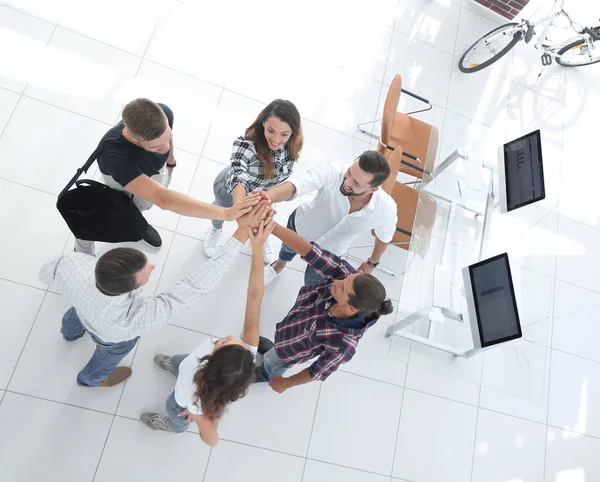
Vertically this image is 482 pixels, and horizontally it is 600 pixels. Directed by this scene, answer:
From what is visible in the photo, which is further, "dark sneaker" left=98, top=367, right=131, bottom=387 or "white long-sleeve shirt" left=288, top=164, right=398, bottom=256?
"dark sneaker" left=98, top=367, right=131, bottom=387

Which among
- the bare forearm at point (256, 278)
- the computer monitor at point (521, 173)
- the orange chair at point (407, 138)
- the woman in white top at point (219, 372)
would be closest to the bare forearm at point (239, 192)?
the woman in white top at point (219, 372)

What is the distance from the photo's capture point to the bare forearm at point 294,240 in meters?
2.36

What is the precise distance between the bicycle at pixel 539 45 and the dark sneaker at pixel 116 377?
4.29 m

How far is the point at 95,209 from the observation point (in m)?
2.27

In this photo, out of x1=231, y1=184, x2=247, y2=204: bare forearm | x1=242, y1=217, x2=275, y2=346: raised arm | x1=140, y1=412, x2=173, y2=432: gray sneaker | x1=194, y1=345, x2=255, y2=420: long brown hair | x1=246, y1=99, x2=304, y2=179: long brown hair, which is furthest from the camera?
x1=140, y1=412, x2=173, y2=432: gray sneaker

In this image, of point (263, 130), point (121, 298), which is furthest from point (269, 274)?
point (121, 298)

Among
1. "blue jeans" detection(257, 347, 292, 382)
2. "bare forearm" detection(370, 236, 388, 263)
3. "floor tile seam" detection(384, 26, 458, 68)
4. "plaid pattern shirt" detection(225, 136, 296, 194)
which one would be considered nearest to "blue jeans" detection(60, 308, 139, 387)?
"blue jeans" detection(257, 347, 292, 382)

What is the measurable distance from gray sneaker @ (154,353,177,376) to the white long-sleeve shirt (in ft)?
3.83

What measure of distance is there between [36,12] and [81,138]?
4.18ft

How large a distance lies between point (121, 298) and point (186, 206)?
2.02ft

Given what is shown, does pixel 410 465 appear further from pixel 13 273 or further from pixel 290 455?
pixel 13 273

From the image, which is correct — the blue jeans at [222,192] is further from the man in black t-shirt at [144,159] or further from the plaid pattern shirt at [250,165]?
the man in black t-shirt at [144,159]

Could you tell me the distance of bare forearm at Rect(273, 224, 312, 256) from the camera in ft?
7.73

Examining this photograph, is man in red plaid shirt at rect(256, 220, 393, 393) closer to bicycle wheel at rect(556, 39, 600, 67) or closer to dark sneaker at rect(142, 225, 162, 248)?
dark sneaker at rect(142, 225, 162, 248)
